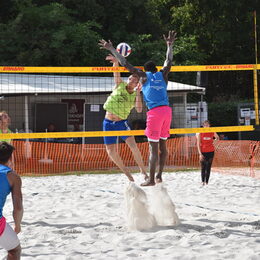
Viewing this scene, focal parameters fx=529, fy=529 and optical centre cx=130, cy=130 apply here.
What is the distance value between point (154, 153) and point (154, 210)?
665mm

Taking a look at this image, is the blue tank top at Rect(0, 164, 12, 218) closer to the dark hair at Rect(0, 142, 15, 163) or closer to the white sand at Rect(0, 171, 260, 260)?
the dark hair at Rect(0, 142, 15, 163)

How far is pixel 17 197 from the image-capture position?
3605 millimetres

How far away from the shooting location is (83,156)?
45.6 ft

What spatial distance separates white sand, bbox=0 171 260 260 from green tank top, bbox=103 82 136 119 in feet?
4.32

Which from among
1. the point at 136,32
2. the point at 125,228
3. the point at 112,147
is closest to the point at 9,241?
the point at 125,228

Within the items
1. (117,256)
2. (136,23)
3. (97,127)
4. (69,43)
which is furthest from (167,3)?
(117,256)

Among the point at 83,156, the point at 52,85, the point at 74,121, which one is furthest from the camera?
the point at 74,121

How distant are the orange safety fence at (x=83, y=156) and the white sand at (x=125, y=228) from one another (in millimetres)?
3555

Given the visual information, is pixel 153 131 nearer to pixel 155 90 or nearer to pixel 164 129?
pixel 164 129

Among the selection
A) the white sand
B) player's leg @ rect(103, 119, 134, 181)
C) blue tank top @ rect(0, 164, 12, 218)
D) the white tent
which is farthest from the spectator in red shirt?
blue tank top @ rect(0, 164, 12, 218)

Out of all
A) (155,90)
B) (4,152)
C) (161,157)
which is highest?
(155,90)

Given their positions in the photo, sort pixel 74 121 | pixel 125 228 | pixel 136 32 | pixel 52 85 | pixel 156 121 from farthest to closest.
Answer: pixel 136 32 < pixel 74 121 < pixel 52 85 < pixel 156 121 < pixel 125 228

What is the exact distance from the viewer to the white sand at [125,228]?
483cm

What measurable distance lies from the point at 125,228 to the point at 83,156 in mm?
8049
